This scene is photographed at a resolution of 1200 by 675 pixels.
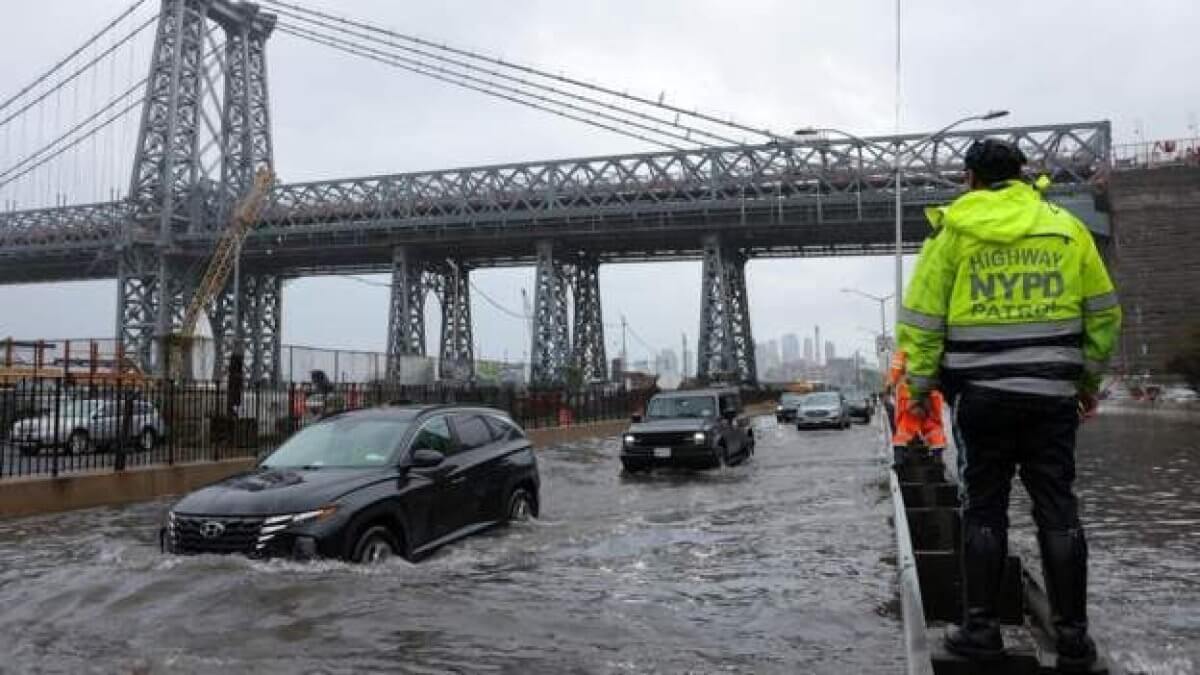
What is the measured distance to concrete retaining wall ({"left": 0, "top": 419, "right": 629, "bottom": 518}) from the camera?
13055 millimetres

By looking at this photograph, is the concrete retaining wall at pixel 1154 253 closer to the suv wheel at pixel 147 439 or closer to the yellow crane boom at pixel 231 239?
the yellow crane boom at pixel 231 239

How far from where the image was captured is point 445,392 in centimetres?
2817

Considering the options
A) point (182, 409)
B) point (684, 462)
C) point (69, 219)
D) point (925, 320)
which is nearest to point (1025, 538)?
point (925, 320)

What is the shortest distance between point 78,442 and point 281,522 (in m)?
9.78

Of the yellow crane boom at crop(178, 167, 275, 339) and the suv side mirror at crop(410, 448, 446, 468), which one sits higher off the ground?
the yellow crane boom at crop(178, 167, 275, 339)

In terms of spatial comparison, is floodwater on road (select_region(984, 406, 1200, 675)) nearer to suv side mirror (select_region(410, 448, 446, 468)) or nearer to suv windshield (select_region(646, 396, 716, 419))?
suv side mirror (select_region(410, 448, 446, 468))

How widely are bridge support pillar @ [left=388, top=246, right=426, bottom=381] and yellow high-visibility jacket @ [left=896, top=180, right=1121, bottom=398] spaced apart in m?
72.0

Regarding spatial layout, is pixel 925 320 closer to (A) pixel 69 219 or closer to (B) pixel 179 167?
(B) pixel 179 167

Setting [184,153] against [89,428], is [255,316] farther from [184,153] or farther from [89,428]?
[89,428]

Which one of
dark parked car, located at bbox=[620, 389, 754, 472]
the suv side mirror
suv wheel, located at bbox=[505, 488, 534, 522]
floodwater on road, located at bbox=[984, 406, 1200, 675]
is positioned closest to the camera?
floodwater on road, located at bbox=[984, 406, 1200, 675]

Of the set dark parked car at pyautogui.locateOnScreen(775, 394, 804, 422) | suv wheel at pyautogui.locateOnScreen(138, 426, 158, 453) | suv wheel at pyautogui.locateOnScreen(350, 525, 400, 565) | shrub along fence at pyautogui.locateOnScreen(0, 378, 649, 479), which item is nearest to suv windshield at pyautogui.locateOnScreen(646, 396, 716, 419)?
shrub along fence at pyautogui.locateOnScreen(0, 378, 649, 479)

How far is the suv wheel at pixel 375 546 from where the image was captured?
25.6 ft

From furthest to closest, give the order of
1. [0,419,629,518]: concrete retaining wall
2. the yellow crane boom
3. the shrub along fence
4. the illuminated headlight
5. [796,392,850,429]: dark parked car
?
the yellow crane boom, [796,392,850,429]: dark parked car, the shrub along fence, [0,419,629,518]: concrete retaining wall, the illuminated headlight

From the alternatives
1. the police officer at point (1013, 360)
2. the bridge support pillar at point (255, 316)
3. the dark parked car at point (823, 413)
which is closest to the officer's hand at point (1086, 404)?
the police officer at point (1013, 360)
